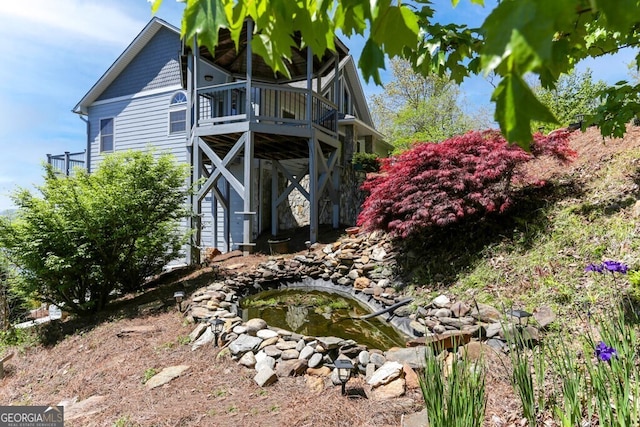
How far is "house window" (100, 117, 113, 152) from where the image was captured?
44.9ft

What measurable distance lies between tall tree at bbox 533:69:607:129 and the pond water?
43.0ft

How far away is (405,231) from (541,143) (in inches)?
109

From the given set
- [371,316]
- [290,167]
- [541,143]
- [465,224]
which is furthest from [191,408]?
[290,167]

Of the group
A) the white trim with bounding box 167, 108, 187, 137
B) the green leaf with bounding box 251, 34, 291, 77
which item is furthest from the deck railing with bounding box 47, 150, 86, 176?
the green leaf with bounding box 251, 34, 291, 77

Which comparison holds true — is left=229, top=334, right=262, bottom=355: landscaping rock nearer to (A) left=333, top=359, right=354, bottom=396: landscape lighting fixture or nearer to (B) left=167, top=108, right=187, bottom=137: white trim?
(A) left=333, top=359, right=354, bottom=396: landscape lighting fixture

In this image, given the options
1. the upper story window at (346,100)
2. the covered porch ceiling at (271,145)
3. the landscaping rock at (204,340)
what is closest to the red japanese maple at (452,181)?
the landscaping rock at (204,340)

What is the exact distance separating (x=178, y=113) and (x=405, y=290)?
1027 centimetres

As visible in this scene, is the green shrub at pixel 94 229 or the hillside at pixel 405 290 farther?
the green shrub at pixel 94 229

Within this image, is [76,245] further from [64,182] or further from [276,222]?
[276,222]

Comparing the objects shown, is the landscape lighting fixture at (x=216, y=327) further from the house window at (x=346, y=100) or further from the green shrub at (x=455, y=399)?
the house window at (x=346, y=100)

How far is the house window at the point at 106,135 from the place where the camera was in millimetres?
13680

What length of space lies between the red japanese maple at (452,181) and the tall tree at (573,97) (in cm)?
1035

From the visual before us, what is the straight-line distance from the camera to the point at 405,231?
6.21 m

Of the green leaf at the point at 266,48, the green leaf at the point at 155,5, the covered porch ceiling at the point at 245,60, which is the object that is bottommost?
the green leaf at the point at 266,48
